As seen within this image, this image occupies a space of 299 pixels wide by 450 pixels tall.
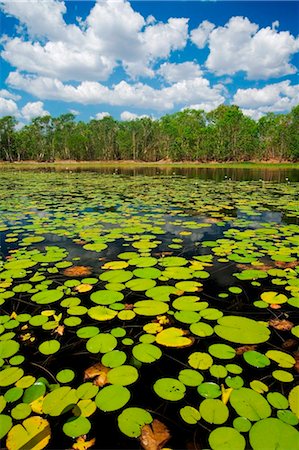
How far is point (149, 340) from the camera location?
6.26ft

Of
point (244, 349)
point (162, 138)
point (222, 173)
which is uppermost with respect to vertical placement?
point (162, 138)

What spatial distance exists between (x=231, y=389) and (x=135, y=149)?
55.5 metres

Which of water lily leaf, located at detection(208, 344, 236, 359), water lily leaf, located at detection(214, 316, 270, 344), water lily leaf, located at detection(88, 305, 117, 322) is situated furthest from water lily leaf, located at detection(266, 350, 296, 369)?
water lily leaf, located at detection(88, 305, 117, 322)

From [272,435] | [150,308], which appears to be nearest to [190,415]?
[272,435]

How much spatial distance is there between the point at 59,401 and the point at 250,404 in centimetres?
99

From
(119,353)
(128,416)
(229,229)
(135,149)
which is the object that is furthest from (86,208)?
(135,149)

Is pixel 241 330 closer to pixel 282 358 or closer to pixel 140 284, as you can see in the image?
pixel 282 358

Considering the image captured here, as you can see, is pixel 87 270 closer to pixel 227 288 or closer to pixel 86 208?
pixel 227 288

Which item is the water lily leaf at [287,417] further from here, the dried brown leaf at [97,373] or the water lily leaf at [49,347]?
the water lily leaf at [49,347]

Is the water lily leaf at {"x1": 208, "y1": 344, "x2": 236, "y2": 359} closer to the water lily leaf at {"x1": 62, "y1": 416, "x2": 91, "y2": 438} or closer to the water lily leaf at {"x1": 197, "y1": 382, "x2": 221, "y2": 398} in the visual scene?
the water lily leaf at {"x1": 197, "y1": 382, "x2": 221, "y2": 398}

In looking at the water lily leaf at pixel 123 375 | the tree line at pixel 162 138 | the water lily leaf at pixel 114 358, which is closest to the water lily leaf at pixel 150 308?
the water lily leaf at pixel 114 358

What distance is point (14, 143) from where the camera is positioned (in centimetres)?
5072

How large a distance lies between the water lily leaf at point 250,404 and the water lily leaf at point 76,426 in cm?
73

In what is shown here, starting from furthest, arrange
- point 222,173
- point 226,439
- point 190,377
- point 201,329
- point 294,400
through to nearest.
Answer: point 222,173 < point 201,329 < point 190,377 < point 294,400 < point 226,439
